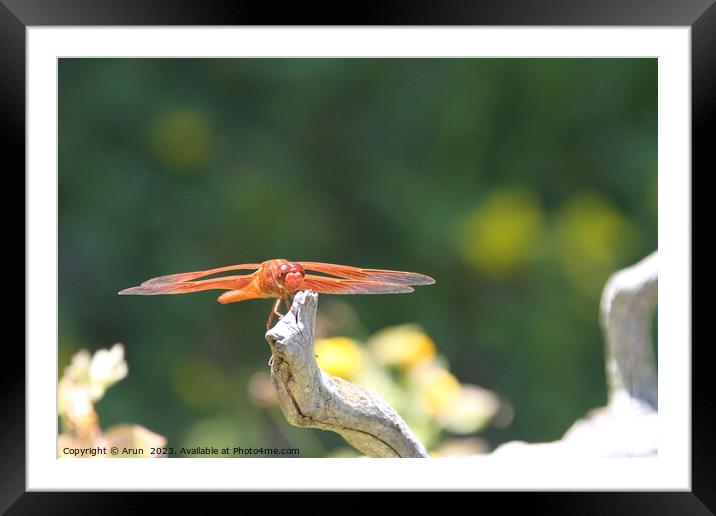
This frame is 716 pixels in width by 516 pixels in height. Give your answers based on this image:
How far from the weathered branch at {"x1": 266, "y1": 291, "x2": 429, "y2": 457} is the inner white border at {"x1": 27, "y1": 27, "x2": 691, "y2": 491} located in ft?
0.22

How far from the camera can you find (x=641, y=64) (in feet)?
10.9

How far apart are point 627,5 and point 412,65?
2.12m

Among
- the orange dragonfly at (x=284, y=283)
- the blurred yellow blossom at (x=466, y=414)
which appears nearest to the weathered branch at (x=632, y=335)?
the blurred yellow blossom at (x=466, y=414)

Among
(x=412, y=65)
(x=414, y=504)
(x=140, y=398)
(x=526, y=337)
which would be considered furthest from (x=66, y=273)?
(x=414, y=504)

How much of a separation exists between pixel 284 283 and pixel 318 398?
180 mm

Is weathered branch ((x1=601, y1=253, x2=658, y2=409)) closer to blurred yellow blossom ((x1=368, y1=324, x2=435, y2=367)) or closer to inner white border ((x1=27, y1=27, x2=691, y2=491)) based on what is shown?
blurred yellow blossom ((x1=368, y1=324, x2=435, y2=367))

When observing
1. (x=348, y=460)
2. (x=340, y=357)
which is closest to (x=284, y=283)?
(x=348, y=460)

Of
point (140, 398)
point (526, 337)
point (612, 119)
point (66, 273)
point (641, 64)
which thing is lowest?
point (140, 398)

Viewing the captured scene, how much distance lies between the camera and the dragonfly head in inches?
48.9

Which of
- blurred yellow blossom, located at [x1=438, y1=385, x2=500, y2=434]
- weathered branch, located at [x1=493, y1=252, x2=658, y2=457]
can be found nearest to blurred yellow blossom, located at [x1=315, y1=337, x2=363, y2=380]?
blurred yellow blossom, located at [x1=438, y1=385, x2=500, y2=434]

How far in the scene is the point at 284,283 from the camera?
1.25 metres

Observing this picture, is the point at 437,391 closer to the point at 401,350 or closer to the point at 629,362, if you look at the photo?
the point at 401,350

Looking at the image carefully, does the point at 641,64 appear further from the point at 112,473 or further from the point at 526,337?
the point at 112,473

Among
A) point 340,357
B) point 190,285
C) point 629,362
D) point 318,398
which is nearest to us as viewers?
point 318,398
